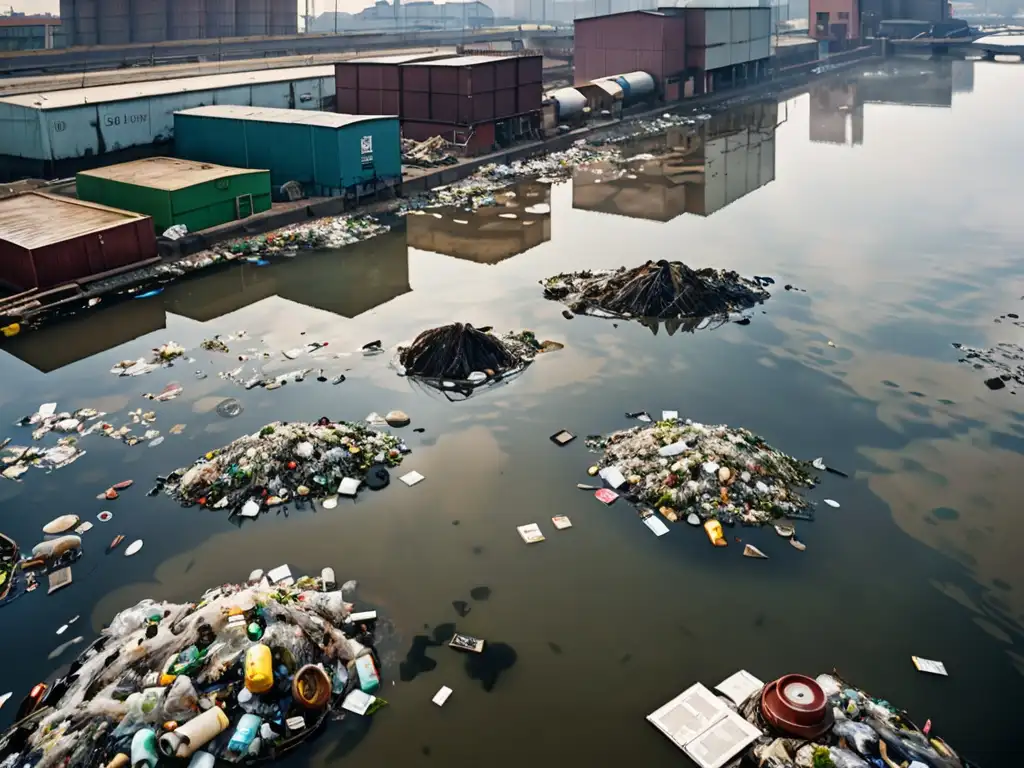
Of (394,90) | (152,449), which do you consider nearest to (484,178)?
(394,90)

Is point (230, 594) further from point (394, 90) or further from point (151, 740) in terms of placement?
point (394, 90)

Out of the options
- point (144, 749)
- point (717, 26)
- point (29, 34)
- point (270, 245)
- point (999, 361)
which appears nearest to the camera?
point (144, 749)

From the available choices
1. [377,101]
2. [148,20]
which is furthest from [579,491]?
[148,20]

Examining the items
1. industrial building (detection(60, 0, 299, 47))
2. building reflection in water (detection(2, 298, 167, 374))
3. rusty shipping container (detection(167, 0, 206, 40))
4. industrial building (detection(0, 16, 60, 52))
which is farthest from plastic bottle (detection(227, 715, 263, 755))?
rusty shipping container (detection(167, 0, 206, 40))

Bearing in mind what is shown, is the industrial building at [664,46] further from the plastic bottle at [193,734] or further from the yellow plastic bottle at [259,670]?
the plastic bottle at [193,734]

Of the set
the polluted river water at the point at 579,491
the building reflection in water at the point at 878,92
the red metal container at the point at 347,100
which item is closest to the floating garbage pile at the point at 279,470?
the polluted river water at the point at 579,491

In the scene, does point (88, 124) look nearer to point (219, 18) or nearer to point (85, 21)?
point (85, 21)
